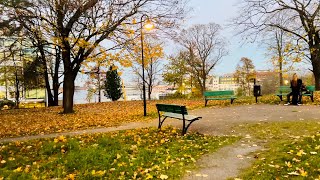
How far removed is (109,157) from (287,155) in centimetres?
342

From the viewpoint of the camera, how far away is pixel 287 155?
5.46 meters

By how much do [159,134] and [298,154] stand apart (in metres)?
3.84

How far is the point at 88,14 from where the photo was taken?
1506 centimetres

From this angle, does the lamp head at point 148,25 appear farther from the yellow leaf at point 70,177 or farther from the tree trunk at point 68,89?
the yellow leaf at point 70,177

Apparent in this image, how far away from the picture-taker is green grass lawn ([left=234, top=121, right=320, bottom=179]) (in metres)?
4.58

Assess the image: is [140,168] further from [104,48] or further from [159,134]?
[104,48]

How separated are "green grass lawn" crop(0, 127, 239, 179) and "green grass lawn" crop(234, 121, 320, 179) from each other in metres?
1.03

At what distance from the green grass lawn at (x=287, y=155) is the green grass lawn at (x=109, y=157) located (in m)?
1.03

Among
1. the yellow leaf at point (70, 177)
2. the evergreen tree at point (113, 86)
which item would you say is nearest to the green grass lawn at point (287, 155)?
the yellow leaf at point (70, 177)

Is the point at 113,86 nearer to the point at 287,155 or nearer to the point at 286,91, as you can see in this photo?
the point at 286,91

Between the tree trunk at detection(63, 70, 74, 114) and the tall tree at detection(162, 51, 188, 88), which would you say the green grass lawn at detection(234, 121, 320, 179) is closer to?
the tree trunk at detection(63, 70, 74, 114)

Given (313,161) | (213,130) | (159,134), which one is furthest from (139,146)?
(313,161)

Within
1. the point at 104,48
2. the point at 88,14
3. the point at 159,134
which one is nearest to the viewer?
the point at 159,134

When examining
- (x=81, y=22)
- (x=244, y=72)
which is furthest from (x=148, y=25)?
(x=244, y=72)
